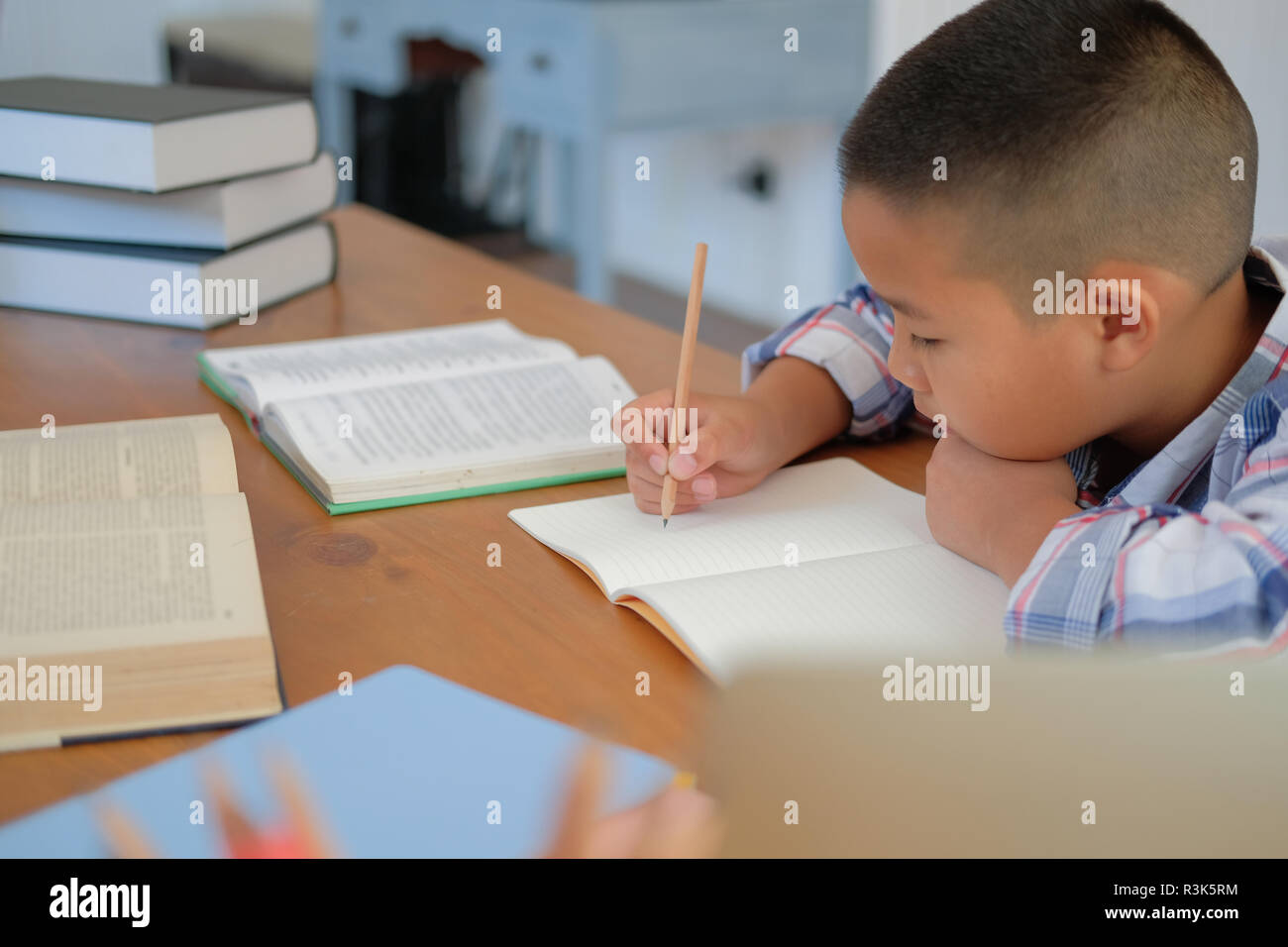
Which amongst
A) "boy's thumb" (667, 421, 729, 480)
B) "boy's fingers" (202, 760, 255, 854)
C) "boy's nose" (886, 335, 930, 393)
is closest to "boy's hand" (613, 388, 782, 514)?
"boy's thumb" (667, 421, 729, 480)

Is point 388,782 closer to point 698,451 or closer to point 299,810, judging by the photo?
point 299,810

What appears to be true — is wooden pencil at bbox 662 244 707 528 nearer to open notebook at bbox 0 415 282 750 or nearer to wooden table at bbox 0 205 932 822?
wooden table at bbox 0 205 932 822

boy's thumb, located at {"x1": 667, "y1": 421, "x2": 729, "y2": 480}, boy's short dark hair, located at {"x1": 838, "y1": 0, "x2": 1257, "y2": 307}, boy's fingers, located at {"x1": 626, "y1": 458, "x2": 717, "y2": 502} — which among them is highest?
boy's short dark hair, located at {"x1": 838, "y1": 0, "x2": 1257, "y2": 307}

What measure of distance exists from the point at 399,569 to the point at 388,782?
246 millimetres

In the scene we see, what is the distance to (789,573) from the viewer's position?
73 cm

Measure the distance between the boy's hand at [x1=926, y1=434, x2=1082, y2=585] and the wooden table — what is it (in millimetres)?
135

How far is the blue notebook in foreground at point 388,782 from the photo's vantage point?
1.65 ft

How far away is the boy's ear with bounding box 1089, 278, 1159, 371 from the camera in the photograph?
2.39ft

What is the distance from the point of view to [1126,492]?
81 cm

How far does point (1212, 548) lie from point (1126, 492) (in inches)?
7.5

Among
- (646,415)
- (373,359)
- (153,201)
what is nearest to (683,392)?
(646,415)

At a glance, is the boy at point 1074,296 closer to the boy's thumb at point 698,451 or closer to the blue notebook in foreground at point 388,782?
the boy's thumb at point 698,451

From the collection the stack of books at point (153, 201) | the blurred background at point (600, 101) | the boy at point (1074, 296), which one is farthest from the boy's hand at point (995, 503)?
the blurred background at point (600, 101)
